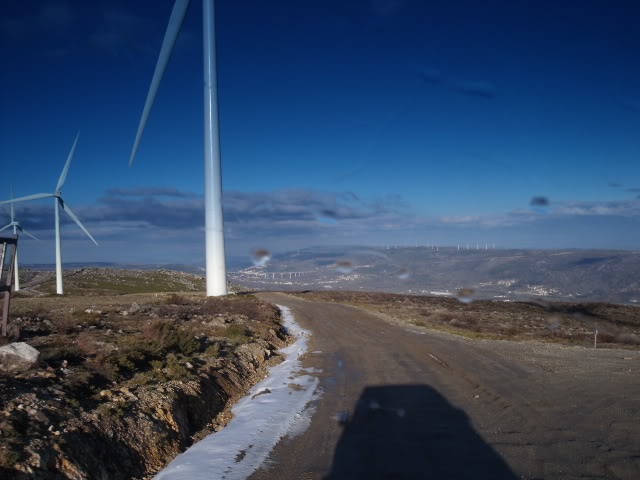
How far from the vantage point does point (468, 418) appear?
37.9ft

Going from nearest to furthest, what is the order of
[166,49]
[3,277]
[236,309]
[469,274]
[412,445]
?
1. [412,445]
2. [3,277]
3. [166,49]
4. [236,309]
5. [469,274]

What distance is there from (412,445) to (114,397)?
6685 millimetres

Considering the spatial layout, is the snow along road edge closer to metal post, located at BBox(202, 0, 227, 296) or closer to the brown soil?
the brown soil

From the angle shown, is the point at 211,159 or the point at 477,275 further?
the point at 477,275

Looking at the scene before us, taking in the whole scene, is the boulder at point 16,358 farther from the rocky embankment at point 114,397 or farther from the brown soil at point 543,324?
the brown soil at point 543,324

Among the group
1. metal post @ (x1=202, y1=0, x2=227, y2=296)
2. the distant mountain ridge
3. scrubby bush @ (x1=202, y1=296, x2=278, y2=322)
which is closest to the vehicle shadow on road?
scrubby bush @ (x1=202, y1=296, x2=278, y2=322)

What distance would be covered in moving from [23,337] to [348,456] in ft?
45.4

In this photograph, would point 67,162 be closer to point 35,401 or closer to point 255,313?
point 255,313

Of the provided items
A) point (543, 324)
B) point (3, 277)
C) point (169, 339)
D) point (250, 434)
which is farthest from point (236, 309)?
point (543, 324)

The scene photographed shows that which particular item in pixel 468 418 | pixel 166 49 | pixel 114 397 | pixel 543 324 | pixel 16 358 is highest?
pixel 166 49

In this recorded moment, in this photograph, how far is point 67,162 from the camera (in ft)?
169

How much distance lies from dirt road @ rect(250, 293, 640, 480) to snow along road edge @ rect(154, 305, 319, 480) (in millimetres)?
422

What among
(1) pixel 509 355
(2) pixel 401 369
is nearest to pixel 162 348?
(2) pixel 401 369

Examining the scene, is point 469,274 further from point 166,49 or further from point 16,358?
point 16,358
